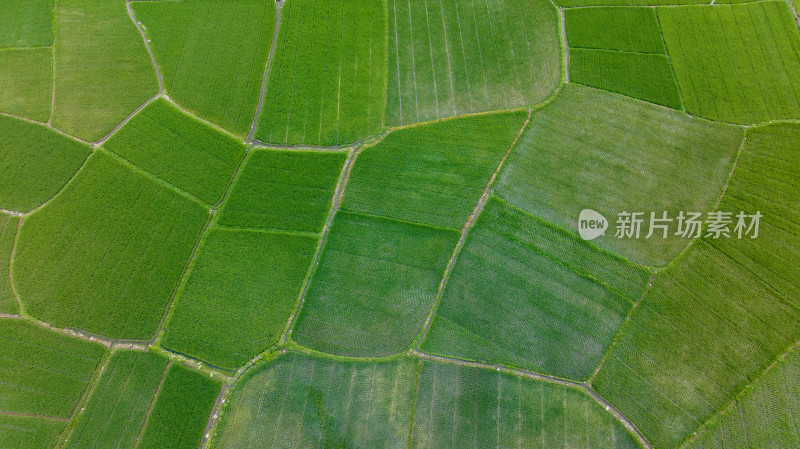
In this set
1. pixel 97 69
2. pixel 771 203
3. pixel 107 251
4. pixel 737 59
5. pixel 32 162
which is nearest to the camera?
pixel 107 251

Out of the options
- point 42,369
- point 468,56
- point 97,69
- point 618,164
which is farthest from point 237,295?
point 618,164

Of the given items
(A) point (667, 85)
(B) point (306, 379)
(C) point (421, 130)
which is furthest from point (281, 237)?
(A) point (667, 85)

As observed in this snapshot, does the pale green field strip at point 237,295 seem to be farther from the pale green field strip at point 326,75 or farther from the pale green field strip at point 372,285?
the pale green field strip at point 326,75

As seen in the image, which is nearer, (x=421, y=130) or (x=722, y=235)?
(x=722, y=235)

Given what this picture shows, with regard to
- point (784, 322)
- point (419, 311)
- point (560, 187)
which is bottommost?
point (419, 311)

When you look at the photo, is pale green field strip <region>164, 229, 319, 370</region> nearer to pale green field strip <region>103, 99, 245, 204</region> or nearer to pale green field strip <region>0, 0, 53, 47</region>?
pale green field strip <region>103, 99, 245, 204</region>

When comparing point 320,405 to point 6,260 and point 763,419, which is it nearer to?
point 6,260

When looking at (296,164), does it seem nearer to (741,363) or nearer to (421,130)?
(421,130)
